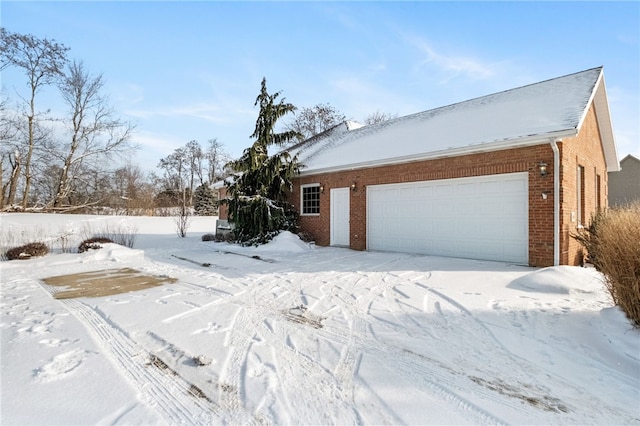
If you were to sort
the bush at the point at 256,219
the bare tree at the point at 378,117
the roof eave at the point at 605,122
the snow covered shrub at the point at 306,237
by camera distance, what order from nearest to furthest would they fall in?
the roof eave at the point at 605,122 → the bush at the point at 256,219 → the snow covered shrub at the point at 306,237 → the bare tree at the point at 378,117

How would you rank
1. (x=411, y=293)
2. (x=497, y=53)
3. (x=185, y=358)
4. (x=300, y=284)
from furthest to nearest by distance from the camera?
(x=497, y=53)
(x=300, y=284)
(x=411, y=293)
(x=185, y=358)

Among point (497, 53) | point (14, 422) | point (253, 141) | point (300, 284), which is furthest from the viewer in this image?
point (253, 141)

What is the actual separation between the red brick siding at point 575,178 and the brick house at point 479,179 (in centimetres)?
3

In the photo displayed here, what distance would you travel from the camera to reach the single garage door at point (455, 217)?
748cm

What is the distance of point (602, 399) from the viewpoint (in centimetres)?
227

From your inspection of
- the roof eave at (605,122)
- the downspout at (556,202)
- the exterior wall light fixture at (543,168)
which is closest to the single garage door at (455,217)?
the exterior wall light fixture at (543,168)

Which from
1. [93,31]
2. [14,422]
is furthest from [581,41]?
[93,31]

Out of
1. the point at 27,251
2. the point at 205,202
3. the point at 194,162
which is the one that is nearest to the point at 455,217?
the point at 27,251

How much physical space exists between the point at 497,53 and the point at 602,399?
9106 millimetres

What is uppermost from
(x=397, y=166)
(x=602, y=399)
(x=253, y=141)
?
(x=253, y=141)

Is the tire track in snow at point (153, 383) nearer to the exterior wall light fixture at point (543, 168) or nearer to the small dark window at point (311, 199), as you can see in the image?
the exterior wall light fixture at point (543, 168)

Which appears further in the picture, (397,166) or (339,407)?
(397,166)

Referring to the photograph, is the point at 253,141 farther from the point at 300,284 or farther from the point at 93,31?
the point at 300,284

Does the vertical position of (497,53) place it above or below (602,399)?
above
